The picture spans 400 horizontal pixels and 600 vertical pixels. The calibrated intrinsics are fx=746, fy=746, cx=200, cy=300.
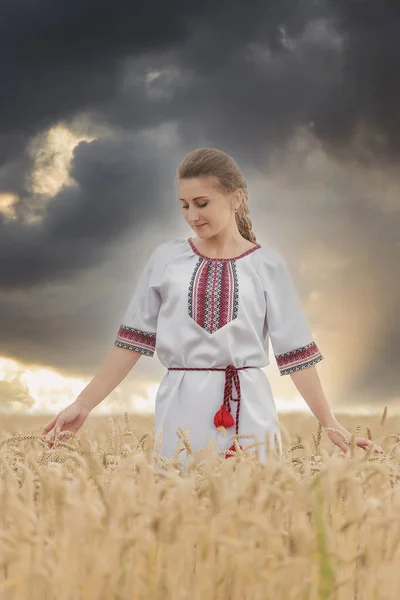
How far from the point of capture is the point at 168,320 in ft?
10.8

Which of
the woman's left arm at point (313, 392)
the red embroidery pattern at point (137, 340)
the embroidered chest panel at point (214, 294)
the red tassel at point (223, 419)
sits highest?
the embroidered chest panel at point (214, 294)

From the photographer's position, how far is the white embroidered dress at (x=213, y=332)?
3.13 m

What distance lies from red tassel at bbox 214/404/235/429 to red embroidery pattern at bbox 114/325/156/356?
1.73ft

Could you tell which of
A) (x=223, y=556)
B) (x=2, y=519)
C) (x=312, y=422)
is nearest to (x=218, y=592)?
(x=223, y=556)

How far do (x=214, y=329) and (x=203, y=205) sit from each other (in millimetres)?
542

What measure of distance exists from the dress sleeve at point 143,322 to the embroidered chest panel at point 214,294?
0.24m

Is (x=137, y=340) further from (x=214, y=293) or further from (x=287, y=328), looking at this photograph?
(x=287, y=328)

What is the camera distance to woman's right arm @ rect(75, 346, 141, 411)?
335 centimetres

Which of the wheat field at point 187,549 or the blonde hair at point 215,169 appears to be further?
the blonde hair at point 215,169

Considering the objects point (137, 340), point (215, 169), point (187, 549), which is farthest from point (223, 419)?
point (187, 549)

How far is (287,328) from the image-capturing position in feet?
10.9

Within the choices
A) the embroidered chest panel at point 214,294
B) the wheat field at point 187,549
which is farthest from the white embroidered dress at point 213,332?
the wheat field at point 187,549

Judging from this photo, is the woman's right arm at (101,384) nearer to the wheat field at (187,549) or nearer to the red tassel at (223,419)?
the red tassel at (223,419)

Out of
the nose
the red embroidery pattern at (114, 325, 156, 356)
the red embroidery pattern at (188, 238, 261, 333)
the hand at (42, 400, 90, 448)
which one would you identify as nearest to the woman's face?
the nose
